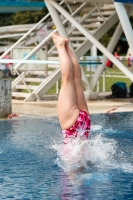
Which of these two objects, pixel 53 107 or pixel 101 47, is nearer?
pixel 53 107

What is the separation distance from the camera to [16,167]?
26.2ft

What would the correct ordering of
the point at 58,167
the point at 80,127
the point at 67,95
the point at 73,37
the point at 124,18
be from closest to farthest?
1. the point at 58,167
2. the point at 67,95
3. the point at 80,127
4. the point at 124,18
5. the point at 73,37

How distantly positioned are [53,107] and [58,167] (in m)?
8.09

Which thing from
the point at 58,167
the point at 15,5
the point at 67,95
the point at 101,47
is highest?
the point at 15,5

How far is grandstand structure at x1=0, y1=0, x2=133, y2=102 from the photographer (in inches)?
663

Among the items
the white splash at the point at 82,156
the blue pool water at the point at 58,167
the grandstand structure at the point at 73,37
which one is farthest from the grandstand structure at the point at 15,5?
the white splash at the point at 82,156

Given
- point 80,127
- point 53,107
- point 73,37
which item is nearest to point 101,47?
point 53,107

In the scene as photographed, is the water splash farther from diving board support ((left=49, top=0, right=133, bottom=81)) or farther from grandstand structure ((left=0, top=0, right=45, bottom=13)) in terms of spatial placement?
grandstand structure ((left=0, top=0, right=45, bottom=13))

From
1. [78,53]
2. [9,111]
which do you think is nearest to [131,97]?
[78,53]

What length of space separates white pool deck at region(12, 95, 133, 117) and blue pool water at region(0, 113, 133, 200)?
292cm

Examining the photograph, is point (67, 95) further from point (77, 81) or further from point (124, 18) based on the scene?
point (124, 18)

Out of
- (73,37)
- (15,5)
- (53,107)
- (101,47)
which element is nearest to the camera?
(53,107)

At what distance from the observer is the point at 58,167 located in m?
7.93

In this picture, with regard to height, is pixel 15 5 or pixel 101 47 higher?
pixel 15 5
